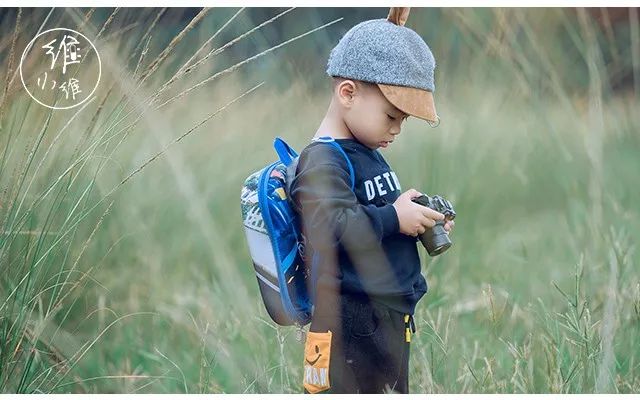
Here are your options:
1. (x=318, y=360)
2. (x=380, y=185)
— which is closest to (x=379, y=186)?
(x=380, y=185)

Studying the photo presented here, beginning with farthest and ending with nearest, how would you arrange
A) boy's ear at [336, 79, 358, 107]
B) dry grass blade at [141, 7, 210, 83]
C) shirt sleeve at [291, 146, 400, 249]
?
1. dry grass blade at [141, 7, 210, 83]
2. boy's ear at [336, 79, 358, 107]
3. shirt sleeve at [291, 146, 400, 249]

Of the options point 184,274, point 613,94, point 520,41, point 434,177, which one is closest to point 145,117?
point 184,274

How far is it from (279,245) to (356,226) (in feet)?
0.61

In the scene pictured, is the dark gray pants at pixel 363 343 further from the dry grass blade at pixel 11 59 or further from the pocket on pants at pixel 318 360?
the dry grass blade at pixel 11 59

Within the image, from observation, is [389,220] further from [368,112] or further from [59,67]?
[59,67]

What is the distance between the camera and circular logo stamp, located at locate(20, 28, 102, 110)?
2879mm

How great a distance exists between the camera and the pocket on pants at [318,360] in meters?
2.47

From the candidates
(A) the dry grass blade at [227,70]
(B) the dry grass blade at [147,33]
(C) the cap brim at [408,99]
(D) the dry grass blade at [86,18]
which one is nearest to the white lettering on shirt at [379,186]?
(C) the cap brim at [408,99]

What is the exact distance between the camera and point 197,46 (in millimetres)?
3029

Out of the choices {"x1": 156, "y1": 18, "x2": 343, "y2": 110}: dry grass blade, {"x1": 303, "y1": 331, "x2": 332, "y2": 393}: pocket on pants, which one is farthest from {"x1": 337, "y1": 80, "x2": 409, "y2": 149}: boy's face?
{"x1": 303, "y1": 331, "x2": 332, "y2": 393}: pocket on pants

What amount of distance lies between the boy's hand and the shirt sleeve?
0.5 inches

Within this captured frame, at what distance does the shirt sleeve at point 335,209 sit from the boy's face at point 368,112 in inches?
3.5

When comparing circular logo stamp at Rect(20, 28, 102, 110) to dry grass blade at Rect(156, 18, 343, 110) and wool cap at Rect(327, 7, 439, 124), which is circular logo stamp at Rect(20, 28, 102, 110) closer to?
dry grass blade at Rect(156, 18, 343, 110)

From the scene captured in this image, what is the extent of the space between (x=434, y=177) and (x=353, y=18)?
0.49 m
